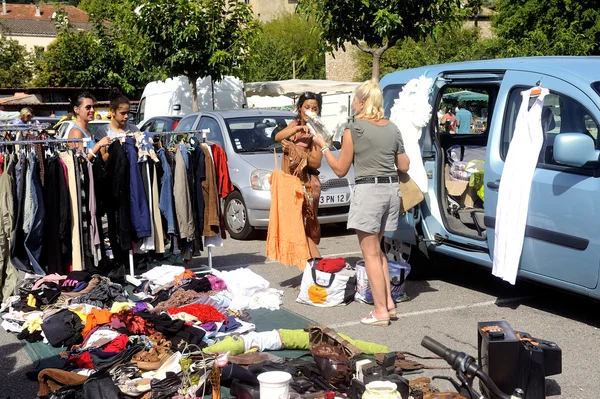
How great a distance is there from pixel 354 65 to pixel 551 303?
46098 millimetres

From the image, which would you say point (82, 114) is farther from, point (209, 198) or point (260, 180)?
point (260, 180)

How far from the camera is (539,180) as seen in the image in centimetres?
635

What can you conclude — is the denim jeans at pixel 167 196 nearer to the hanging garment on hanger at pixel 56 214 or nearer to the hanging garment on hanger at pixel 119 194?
the hanging garment on hanger at pixel 119 194

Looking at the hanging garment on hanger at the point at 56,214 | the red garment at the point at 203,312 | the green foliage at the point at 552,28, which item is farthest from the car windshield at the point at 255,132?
the green foliage at the point at 552,28

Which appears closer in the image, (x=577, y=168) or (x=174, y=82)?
(x=577, y=168)

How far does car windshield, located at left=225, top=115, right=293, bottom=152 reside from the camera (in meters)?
11.3

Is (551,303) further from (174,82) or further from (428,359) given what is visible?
(174,82)

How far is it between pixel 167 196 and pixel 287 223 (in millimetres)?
1372

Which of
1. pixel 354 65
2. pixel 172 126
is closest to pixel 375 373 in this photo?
pixel 172 126

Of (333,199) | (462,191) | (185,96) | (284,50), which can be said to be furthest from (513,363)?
(284,50)

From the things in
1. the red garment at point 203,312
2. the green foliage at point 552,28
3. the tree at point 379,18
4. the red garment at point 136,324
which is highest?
the green foliage at point 552,28

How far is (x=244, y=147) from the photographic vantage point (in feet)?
37.1

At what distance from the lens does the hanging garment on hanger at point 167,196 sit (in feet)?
26.3

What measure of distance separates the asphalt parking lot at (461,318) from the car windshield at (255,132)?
2729mm
